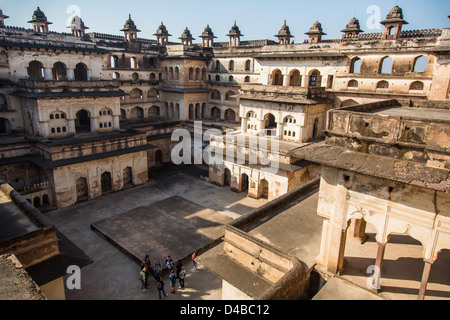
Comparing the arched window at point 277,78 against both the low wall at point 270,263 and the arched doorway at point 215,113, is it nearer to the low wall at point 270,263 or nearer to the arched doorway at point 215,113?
the arched doorway at point 215,113

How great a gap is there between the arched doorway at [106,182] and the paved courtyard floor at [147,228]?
708 millimetres

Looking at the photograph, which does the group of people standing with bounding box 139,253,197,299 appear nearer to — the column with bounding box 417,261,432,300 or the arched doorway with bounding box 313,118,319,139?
the column with bounding box 417,261,432,300

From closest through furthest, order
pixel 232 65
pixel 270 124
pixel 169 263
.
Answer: pixel 169 263
pixel 270 124
pixel 232 65

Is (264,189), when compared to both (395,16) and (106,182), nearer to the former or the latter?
(106,182)

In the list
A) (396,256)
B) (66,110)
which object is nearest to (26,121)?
(66,110)

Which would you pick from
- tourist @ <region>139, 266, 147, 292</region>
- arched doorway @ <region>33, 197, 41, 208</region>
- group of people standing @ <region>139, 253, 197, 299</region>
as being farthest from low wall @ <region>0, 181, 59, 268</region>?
arched doorway @ <region>33, 197, 41, 208</region>

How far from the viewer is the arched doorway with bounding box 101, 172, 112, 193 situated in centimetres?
2434

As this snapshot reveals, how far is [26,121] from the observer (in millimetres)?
25094

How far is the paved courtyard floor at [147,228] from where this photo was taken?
13.9 m

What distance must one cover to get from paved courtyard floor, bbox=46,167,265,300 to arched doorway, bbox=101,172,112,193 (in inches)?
27.9

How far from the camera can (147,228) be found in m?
18.2

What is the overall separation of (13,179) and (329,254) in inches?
874

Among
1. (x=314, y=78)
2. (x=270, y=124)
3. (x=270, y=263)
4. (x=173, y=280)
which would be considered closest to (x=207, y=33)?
(x=270, y=124)

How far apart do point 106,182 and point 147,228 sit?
830 centimetres
